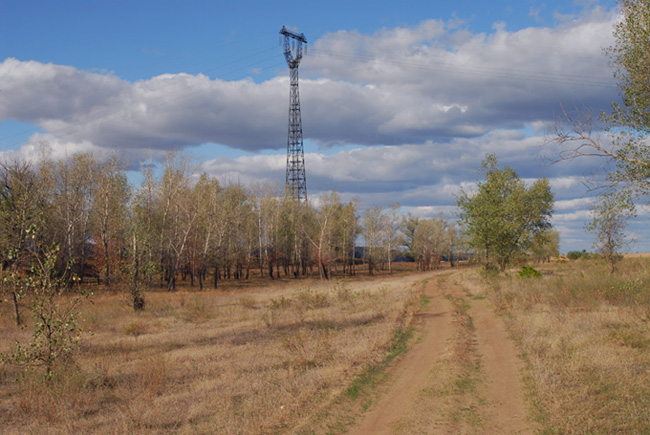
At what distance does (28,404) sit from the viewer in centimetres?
902

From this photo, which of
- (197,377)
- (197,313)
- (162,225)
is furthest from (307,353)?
(162,225)

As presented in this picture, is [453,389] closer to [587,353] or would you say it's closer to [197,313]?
[587,353]

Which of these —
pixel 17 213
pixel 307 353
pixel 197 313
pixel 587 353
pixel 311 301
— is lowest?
pixel 197 313

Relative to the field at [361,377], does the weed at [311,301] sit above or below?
below

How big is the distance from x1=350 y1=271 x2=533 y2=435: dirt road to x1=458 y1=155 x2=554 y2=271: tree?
61.5 ft

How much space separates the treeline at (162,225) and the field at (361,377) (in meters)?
10.4

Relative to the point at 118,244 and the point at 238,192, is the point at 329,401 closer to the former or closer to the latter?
the point at 118,244

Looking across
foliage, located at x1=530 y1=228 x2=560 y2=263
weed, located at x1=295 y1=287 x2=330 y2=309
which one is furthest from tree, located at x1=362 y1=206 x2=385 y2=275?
weed, located at x1=295 y1=287 x2=330 y2=309

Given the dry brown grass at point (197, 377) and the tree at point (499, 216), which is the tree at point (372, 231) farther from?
the dry brown grass at point (197, 377)

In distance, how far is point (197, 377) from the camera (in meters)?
11.8

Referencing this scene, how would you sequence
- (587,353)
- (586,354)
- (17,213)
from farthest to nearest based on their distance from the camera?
(17,213) → (587,353) → (586,354)

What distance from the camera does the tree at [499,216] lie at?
33.4m

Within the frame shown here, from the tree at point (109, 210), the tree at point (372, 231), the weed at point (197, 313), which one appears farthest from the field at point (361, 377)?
the tree at point (372, 231)

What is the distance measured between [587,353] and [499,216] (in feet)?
77.6
